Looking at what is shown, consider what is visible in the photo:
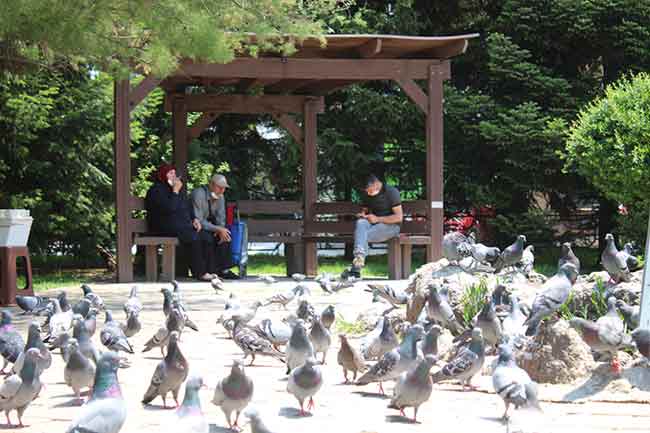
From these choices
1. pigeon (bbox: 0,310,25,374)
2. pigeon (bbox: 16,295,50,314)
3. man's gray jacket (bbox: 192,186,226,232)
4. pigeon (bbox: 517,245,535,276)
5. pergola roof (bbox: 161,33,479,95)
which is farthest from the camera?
man's gray jacket (bbox: 192,186,226,232)

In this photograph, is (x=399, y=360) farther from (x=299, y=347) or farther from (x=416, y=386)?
(x=299, y=347)

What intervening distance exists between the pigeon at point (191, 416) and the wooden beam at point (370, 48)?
10.9 meters

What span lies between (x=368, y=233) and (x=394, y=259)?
0.58 m

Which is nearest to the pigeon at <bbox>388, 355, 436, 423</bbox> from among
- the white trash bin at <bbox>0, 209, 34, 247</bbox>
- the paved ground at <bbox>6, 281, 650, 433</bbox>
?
the paved ground at <bbox>6, 281, 650, 433</bbox>

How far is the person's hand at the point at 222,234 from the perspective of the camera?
1684 cm

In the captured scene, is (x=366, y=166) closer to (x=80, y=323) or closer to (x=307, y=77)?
(x=307, y=77)

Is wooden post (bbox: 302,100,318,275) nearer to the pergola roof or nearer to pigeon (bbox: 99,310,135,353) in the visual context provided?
the pergola roof

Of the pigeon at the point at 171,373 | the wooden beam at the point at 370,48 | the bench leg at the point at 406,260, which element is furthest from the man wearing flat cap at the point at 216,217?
the pigeon at the point at 171,373

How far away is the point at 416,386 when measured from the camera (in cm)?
630

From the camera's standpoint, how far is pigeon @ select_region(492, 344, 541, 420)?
5938 millimetres

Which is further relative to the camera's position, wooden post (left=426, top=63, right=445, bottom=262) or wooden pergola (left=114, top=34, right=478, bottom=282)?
wooden post (left=426, top=63, right=445, bottom=262)

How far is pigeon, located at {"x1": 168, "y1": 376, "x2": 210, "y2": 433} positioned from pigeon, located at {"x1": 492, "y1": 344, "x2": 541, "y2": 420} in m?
1.71

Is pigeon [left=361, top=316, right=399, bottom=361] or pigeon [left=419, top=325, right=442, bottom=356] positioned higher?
pigeon [left=419, top=325, right=442, bottom=356]

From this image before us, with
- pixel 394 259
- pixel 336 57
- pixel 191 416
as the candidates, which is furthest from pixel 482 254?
pixel 336 57
